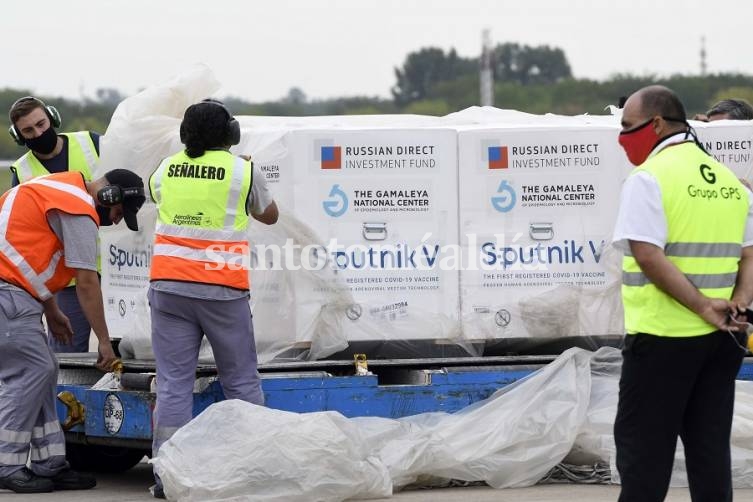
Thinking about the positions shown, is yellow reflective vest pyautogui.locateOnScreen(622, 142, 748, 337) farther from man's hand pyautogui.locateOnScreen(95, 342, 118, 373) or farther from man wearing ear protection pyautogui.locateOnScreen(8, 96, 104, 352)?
man wearing ear protection pyautogui.locateOnScreen(8, 96, 104, 352)

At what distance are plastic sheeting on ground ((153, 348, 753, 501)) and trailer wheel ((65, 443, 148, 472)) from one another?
1.55 m

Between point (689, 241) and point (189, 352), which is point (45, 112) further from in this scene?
point (689, 241)

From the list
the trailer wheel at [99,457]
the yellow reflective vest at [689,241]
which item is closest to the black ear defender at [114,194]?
the trailer wheel at [99,457]

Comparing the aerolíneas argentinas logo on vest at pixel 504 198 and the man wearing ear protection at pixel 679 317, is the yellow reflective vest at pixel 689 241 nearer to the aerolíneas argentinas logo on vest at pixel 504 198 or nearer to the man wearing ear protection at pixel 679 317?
the man wearing ear protection at pixel 679 317

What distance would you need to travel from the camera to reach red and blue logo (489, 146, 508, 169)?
6.90 meters

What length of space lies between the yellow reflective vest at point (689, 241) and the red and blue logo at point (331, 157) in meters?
2.37

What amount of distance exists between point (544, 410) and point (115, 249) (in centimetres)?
245

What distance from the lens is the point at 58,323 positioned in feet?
23.5

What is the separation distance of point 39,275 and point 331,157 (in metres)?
1.49

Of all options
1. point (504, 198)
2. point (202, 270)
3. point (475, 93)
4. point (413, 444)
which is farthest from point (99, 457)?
point (475, 93)

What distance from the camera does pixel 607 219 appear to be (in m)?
6.94

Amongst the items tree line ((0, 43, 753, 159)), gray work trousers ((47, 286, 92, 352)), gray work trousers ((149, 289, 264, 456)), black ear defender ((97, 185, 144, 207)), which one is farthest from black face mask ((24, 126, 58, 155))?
tree line ((0, 43, 753, 159))

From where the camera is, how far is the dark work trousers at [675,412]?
4578 mm

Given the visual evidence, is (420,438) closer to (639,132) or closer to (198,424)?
(198,424)
